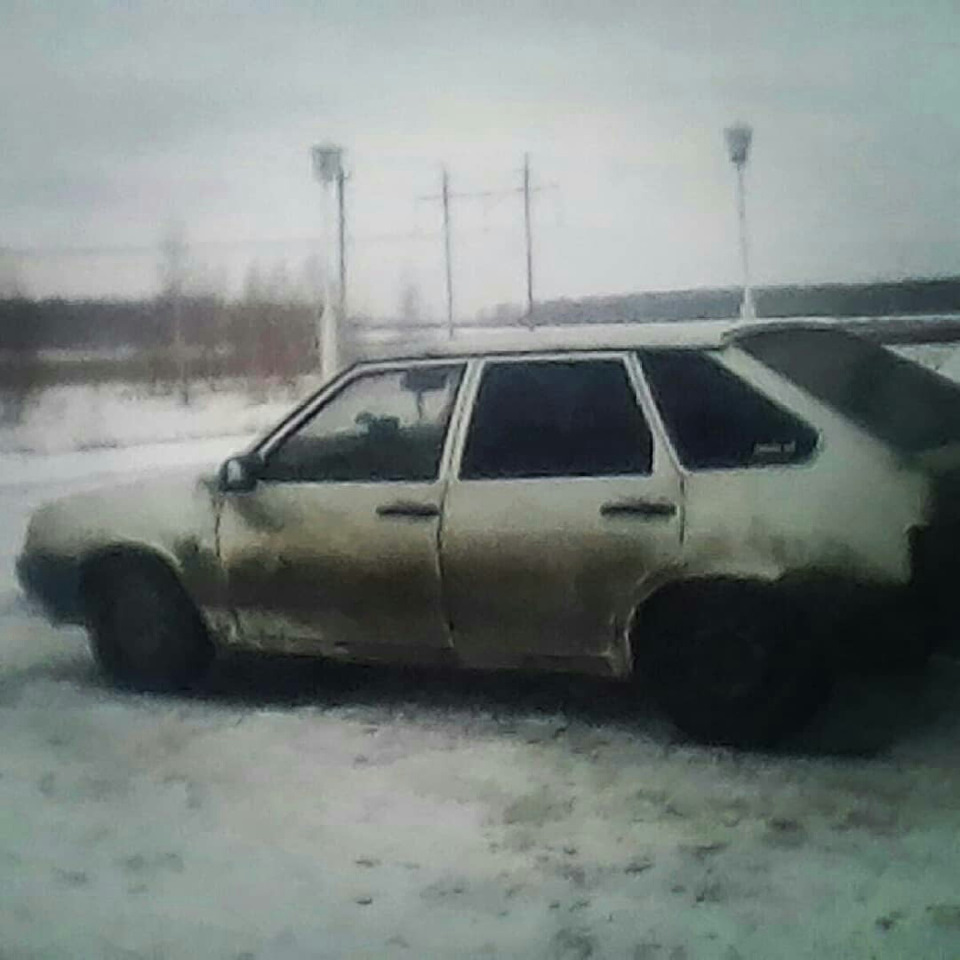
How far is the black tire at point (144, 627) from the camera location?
2.81 m

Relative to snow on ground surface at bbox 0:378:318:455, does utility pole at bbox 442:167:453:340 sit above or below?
above

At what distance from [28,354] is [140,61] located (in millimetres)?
556

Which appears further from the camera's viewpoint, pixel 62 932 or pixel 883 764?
pixel 883 764

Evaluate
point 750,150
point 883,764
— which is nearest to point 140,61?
point 750,150

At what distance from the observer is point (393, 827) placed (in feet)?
7.24

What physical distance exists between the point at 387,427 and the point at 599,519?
44 cm

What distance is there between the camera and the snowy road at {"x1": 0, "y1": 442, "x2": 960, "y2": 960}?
2.02 meters

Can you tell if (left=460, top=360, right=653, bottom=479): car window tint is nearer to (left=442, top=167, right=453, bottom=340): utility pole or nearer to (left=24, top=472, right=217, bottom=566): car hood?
(left=442, top=167, right=453, bottom=340): utility pole

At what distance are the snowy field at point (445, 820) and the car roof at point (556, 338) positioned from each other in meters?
0.26

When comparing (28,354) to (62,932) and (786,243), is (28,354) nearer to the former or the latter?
(62,932)

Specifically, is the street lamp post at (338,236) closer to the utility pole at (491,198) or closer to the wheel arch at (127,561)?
the utility pole at (491,198)

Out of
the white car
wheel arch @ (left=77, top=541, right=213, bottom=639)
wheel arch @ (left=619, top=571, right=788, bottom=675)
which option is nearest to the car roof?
the white car

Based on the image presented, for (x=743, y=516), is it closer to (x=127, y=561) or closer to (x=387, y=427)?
(x=387, y=427)

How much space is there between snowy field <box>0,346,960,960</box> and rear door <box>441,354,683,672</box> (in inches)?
7.0
